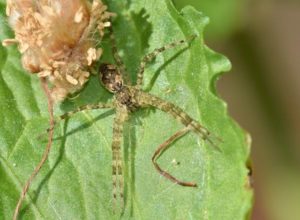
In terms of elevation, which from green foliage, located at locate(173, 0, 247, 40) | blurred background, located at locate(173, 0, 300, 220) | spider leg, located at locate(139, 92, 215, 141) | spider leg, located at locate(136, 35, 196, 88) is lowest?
blurred background, located at locate(173, 0, 300, 220)

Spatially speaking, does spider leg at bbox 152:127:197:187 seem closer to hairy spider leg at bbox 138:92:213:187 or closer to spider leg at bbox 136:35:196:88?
hairy spider leg at bbox 138:92:213:187

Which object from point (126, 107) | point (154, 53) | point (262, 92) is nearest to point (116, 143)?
point (126, 107)

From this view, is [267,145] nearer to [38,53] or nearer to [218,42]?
[218,42]

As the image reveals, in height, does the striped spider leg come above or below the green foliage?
below

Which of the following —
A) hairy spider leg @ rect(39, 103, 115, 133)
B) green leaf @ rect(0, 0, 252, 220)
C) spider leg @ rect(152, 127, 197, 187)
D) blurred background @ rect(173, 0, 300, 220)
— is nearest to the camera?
green leaf @ rect(0, 0, 252, 220)

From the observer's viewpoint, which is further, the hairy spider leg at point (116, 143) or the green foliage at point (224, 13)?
the green foliage at point (224, 13)

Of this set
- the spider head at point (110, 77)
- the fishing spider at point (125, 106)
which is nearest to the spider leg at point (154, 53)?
the fishing spider at point (125, 106)

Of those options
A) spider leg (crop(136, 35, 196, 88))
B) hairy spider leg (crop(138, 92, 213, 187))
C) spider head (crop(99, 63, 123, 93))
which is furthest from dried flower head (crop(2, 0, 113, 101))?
hairy spider leg (crop(138, 92, 213, 187))

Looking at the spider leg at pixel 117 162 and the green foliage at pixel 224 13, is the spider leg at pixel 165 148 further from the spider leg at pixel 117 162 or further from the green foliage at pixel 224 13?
the green foliage at pixel 224 13

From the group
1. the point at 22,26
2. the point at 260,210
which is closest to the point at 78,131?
the point at 22,26
